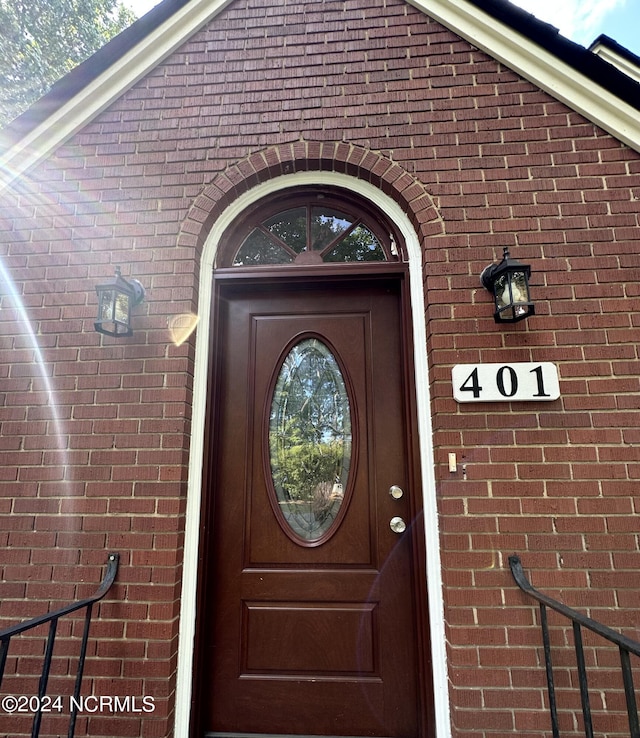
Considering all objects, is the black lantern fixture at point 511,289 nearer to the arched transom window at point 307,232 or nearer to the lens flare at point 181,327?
the arched transom window at point 307,232

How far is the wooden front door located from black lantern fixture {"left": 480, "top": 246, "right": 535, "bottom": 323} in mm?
542

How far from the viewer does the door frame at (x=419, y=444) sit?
195 cm

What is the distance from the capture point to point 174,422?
2.11 m

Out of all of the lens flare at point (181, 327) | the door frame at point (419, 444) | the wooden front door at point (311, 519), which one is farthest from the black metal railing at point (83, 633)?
the lens flare at point (181, 327)

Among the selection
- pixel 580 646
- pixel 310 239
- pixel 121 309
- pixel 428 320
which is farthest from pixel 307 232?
pixel 580 646

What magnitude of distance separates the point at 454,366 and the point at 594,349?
71 centimetres

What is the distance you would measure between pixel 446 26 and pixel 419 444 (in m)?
2.47

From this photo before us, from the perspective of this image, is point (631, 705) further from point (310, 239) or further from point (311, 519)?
point (310, 239)

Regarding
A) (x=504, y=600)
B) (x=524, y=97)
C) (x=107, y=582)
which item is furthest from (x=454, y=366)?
(x=107, y=582)

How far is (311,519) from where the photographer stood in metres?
2.24

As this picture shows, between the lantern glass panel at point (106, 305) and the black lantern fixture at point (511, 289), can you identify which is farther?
the lantern glass panel at point (106, 305)

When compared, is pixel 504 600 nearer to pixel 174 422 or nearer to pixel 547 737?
pixel 547 737

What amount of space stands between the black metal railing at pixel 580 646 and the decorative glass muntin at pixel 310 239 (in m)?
1.81

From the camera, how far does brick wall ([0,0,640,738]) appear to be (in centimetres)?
190
